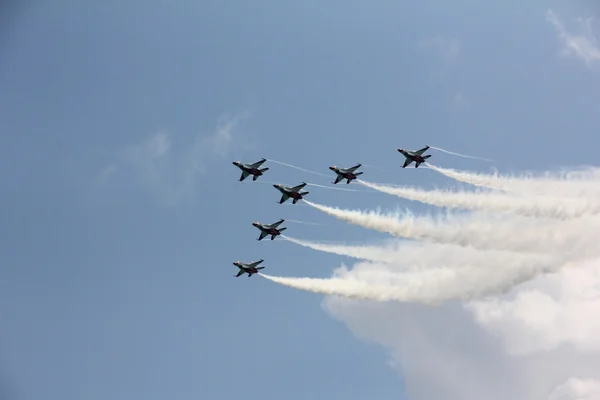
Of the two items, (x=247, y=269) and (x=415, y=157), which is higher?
(x=415, y=157)

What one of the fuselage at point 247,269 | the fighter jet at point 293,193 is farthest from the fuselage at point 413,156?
the fuselage at point 247,269

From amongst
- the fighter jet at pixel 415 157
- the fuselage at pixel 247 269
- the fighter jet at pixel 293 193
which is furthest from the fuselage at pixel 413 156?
the fuselage at pixel 247 269

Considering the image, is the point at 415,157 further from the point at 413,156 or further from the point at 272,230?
the point at 272,230

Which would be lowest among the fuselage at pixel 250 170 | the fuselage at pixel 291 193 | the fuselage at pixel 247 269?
the fuselage at pixel 247 269

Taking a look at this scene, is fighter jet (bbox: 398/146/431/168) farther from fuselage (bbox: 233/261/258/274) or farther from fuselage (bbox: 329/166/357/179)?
fuselage (bbox: 233/261/258/274)

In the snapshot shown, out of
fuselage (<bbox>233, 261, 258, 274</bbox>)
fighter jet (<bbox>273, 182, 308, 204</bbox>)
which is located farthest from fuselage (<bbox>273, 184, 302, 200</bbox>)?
fuselage (<bbox>233, 261, 258, 274</bbox>)

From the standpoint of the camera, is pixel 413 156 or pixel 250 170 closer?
pixel 413 156

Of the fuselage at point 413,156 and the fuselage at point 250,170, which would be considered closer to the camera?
the fuselage at point 413,156

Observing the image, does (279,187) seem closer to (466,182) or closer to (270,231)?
(270,231)

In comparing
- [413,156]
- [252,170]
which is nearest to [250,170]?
[252,170]

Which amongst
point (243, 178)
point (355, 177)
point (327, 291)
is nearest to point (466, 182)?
point (355, 177)

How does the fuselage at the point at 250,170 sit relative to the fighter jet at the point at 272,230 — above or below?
above

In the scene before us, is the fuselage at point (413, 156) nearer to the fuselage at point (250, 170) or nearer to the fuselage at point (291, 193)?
the fuselage at point (291, 193)

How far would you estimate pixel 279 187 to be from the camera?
87312mm
